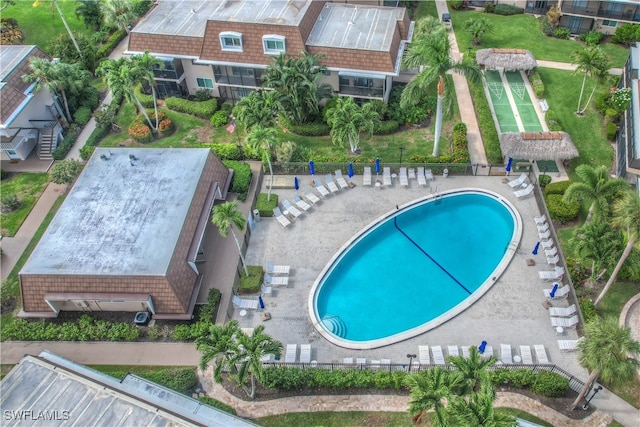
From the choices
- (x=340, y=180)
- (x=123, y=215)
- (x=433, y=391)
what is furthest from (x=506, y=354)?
(x=123, y=215)

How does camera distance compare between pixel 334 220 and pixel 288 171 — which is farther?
pixel 288 171

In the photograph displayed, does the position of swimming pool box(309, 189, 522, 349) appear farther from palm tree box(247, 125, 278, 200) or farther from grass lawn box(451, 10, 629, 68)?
grass lawn box(451, 10, 629, 68)

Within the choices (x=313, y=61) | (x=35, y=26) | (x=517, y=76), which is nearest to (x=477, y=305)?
(x=313, y=61)

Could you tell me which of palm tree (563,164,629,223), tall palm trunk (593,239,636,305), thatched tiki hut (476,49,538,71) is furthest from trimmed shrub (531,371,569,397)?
thatched tiki hut (476,49,538,71)

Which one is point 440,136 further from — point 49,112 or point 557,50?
point 49,112

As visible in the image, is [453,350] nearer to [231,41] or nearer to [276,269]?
[276,269]

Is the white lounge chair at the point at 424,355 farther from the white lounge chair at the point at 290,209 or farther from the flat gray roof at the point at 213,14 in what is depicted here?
the flat gray roof at the point at 213,14

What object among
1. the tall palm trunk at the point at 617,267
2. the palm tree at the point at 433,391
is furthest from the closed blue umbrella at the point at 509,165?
the palm tree at the point at 433,391
